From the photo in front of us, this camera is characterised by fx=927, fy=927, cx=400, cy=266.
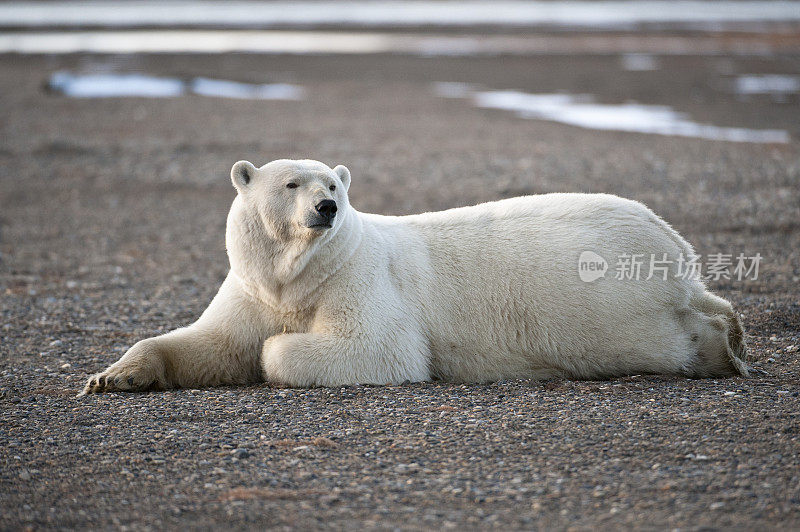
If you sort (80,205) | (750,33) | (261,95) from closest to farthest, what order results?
1. (80,205)
2. (261,95)
3. (750,33)

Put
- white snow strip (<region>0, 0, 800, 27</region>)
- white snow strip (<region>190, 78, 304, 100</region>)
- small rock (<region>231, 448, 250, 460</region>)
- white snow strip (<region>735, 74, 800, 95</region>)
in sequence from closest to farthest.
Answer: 1. small rock (<region>231, 448, 250, 460</region>)
2. white snow strip (<region>190, 78, 304, 100</region>)
3. white snow strip (<region>735, 74, 800, 95</region>)
4. white snow strip (<region>0, 0, 800, 27</region>)

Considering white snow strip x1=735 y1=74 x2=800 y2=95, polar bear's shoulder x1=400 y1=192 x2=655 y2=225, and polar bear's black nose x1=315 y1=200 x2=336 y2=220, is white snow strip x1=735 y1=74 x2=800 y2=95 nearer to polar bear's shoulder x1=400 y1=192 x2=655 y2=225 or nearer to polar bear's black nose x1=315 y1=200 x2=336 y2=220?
polar bear's shoulder x1=400 y1=192 x2=655 y2=225

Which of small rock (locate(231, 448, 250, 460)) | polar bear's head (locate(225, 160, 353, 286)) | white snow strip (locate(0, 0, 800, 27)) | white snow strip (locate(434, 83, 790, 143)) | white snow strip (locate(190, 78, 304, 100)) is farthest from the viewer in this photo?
white snow strip (locate(0, 0, 800, 27))

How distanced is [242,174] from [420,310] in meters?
1.25

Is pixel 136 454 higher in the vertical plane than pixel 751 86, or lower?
lower

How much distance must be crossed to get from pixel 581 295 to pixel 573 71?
2333cm

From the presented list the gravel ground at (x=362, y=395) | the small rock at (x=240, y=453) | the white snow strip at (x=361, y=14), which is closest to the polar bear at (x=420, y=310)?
the gravel ground at (x=362, y=395)

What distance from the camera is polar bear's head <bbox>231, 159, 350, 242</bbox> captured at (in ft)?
15.7

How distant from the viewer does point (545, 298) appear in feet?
17.1

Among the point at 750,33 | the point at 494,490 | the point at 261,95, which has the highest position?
the point at 750,33

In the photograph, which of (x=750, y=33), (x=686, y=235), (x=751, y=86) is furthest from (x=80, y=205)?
(x=750, y=33)

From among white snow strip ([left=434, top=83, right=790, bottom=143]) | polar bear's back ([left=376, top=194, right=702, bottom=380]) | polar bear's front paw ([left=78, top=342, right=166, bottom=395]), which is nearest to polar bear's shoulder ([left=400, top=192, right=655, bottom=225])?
polar bear's back ([left=376, top=194, right=702, bottom=380])

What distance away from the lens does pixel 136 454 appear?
165 inches

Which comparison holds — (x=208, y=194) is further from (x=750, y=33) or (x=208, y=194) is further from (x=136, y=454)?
(x=750, y=33)
